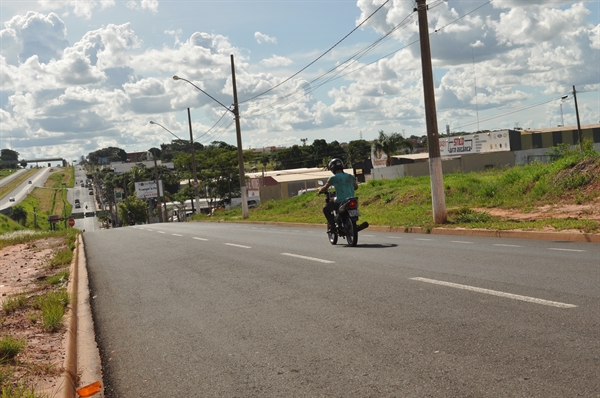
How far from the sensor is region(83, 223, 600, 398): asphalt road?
4555mm

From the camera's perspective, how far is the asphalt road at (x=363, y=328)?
455 cm

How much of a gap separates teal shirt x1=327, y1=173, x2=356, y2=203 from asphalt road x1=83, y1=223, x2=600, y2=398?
9.46 ft

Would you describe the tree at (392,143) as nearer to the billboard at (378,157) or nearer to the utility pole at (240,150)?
the billboard at (378,157)

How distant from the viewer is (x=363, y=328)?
604cm

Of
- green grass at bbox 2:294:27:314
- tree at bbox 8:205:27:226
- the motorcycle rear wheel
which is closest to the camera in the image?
green grass at bbox 2:294:27:314

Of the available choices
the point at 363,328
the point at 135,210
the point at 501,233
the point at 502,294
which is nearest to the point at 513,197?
the point at 501,233

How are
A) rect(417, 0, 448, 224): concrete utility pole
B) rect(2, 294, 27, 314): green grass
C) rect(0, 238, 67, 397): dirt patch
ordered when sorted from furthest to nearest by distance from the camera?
rect(417, 0, 448, 224): concrete utility pole, rect(2, 294, 27, 314): green grass, rect(0, 238, 67, 397): dirt patch

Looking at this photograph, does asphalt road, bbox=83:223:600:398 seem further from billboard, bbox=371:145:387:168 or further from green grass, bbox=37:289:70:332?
billboard, bbox=371:145:387:168

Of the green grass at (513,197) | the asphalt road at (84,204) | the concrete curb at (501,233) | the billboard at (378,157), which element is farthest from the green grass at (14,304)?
the asphalt road at (84,204)

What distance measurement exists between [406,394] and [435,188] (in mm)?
14493

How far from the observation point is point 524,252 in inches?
433

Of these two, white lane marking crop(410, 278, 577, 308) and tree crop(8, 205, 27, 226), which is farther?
tree crop(8, 205, 27, 226)

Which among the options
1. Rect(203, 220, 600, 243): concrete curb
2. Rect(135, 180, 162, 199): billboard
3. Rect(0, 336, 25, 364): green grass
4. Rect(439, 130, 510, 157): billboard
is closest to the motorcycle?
Rect(203, 220, 600, 243): concrete curb

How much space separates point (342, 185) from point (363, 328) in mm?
8042
